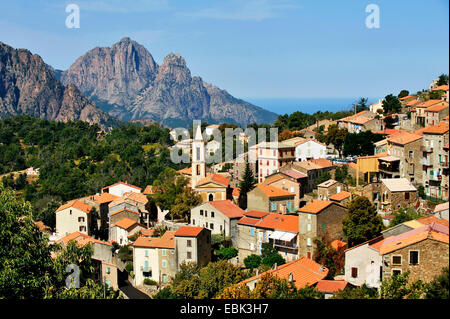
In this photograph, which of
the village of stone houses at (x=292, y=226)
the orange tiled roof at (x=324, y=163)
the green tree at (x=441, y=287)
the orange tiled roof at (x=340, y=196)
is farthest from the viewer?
the orange tiled roof at (x=324, y=163)

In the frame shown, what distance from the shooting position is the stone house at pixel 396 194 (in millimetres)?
15656

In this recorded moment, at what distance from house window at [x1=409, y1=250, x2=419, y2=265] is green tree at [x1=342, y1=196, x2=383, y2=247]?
6314 mm

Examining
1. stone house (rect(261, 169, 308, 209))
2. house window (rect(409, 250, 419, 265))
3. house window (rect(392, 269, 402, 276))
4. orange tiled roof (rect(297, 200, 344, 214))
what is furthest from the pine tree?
house window (rect(409, 250, 419, 265))

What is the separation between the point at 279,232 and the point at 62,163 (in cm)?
2728

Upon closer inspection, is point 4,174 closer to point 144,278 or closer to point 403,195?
point 144,278

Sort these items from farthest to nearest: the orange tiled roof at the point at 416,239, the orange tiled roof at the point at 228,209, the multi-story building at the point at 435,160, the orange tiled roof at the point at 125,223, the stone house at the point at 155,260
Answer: the orange tiled roof at the point at 125,223, the orange tiled roof at the point at 228,209, the stone house at the point at 155,260, the multi-story building at the point at 435,160, the orange tiled roof at the point at 416,239

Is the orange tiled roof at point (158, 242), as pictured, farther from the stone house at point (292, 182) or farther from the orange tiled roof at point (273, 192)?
the stone house at point (292, 182)

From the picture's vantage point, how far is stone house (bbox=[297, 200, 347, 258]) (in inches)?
597

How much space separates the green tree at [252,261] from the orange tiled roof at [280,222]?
1.13 m

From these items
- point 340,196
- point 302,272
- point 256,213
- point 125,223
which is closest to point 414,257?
point 302,272

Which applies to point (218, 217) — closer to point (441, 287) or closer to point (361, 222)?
point (361, 222)

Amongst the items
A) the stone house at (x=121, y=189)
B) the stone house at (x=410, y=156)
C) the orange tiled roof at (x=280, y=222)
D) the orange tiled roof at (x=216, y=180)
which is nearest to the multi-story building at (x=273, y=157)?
the orange tiled roof at (x=216, y=180)

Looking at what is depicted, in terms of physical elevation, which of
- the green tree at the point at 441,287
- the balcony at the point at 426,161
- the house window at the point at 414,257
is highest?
the balcony at the point at 426,161

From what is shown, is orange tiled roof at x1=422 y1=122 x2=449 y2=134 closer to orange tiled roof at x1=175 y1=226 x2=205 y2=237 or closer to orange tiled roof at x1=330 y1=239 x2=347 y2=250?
orange tiled roof at x1=330 y1=239 x2=347 y2=250
